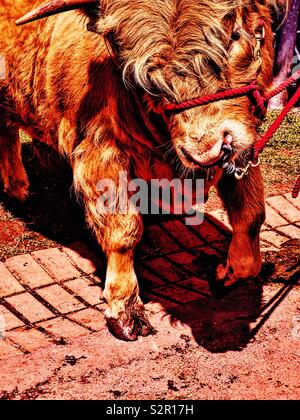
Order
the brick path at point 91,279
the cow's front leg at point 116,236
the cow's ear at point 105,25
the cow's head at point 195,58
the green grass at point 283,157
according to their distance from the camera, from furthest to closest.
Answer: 1. the green grass at point 283,157
2. the brick path at point 91,279
3. the cow's front leg at point 116,236
4. the cow's ear at point 105,25
5. the cow's head at point 195,58

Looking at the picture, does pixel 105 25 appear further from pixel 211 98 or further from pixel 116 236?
pixel 116 236

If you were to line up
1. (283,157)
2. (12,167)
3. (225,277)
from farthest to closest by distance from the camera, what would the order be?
(283,157)
(12,167)
(225,277)

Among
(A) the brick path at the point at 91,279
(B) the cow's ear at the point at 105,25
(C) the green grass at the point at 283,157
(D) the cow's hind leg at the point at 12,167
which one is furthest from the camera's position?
(C) the green grass at the point at 283,157

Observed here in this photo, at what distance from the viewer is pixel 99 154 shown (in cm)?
319

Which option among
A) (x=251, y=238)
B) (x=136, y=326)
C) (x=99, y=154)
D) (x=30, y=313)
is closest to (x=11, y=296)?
(x=30, y=313)

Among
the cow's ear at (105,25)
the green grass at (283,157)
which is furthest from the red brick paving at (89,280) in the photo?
the cow's ear at (105,25)

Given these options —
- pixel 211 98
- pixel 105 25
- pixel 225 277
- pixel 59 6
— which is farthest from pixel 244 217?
pixel 59 6

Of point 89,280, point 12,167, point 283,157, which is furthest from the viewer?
point 283,157

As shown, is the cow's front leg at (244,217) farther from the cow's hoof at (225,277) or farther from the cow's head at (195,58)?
the cow's head at (195,58)

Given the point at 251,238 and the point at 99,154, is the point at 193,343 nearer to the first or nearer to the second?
the point at 251,238

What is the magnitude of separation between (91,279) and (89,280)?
0.06 feet

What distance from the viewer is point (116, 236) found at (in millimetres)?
3338

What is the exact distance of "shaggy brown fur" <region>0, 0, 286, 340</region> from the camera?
2.44 meters

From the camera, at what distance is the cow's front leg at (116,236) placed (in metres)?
3.25
